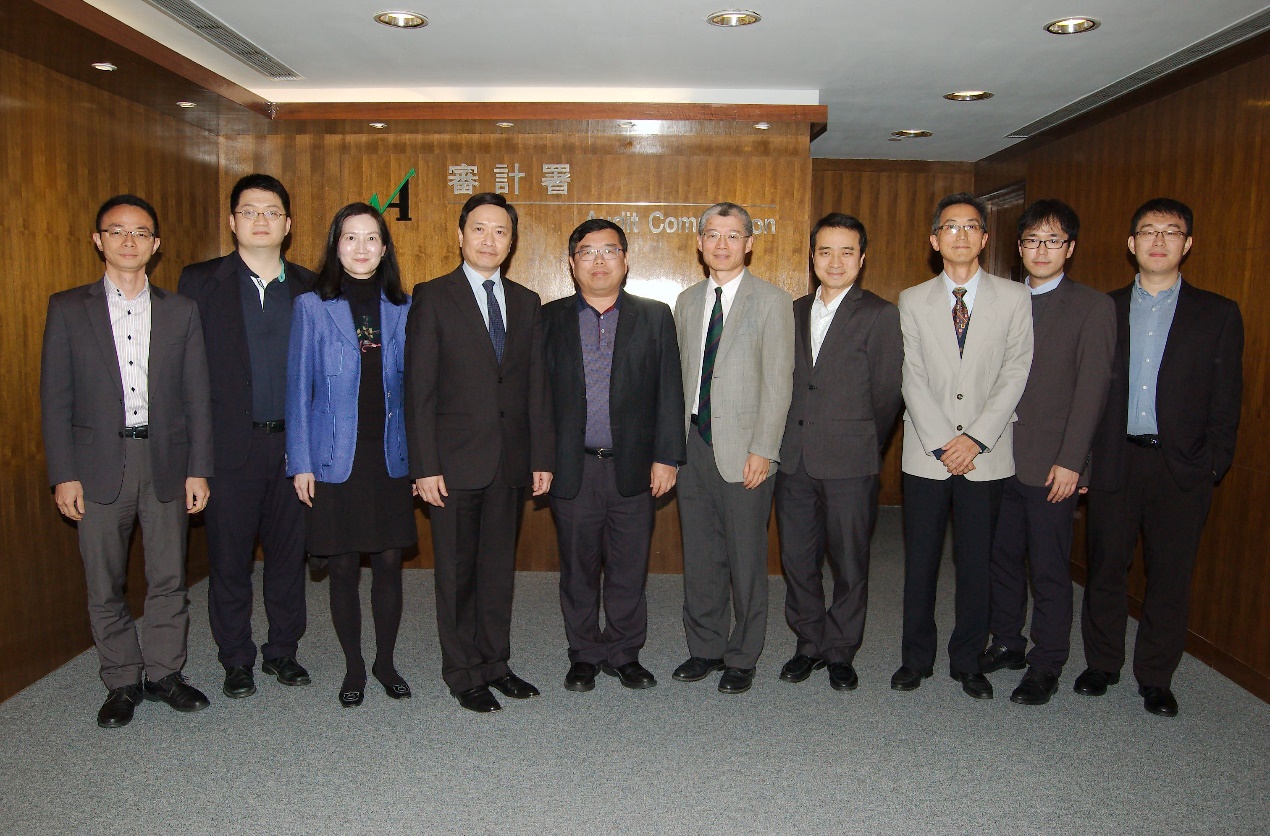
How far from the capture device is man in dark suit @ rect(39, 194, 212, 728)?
141 inches

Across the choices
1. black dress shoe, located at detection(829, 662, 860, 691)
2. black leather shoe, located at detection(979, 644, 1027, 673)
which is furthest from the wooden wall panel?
black leather shoe, located at detection(979, 644, 1027, 673)

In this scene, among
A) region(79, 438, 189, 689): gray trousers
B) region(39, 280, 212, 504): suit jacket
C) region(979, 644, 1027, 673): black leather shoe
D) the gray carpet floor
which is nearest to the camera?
the gray carpet floor

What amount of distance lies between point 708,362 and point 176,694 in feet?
8.42

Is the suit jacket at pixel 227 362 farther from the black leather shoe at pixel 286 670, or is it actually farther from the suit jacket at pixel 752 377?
the suit jacket at pixel 752 377

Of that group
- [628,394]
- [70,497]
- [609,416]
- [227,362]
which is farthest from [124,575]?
[628,394]

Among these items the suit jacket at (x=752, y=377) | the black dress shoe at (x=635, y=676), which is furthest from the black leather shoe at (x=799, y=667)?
the suit jacket at (x=752, y=377)

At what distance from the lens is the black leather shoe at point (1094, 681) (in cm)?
398

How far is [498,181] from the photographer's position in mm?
5992

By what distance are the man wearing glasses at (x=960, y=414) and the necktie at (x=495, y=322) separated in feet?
5.56

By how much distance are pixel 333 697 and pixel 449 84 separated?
11.8 ft

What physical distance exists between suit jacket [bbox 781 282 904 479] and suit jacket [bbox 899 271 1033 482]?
0.35ft

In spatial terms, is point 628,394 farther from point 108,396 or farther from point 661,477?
point 108,396

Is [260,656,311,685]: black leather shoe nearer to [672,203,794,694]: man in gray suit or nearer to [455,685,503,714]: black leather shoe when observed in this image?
[455,685,503,714]: black leather shoe

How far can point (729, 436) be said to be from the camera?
3.86 m
